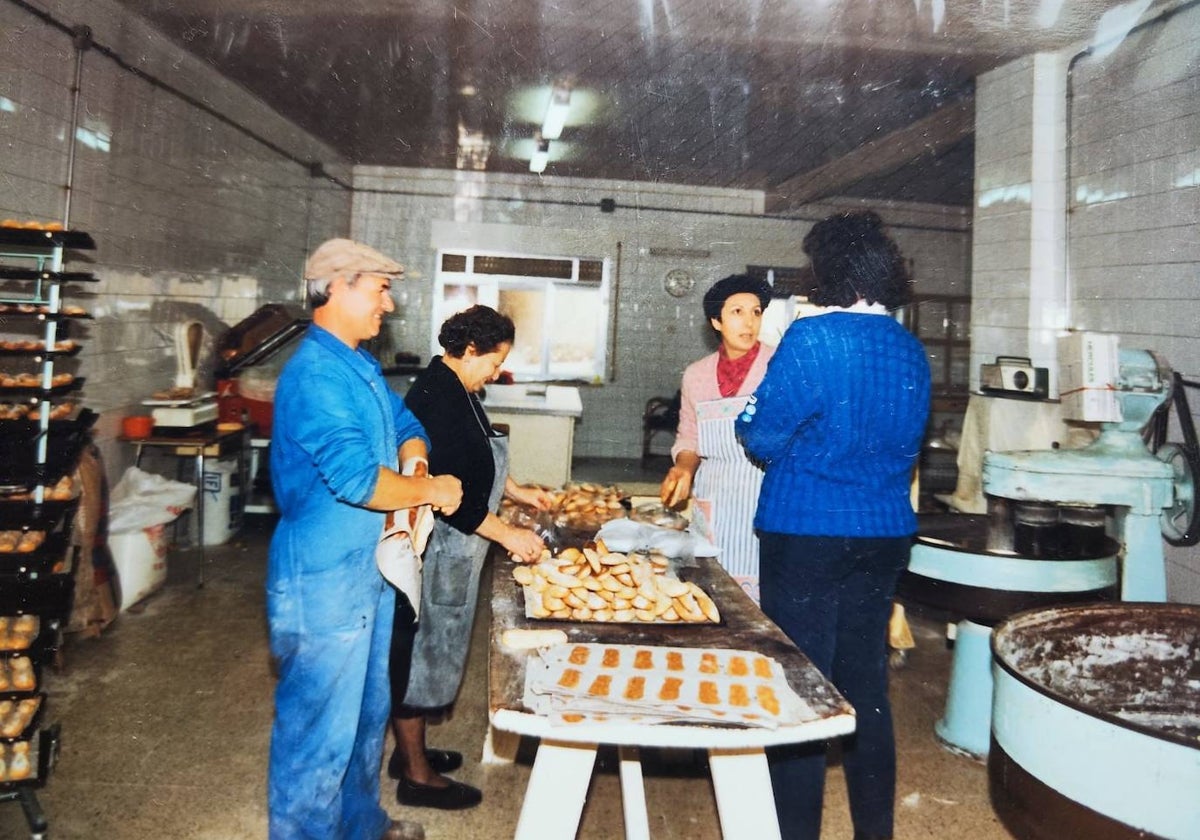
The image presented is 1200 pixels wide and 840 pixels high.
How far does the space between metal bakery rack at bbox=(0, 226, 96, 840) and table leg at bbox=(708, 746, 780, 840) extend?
7.39ft

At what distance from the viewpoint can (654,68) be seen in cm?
539

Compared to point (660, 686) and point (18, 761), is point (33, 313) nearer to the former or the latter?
point (18, 761)

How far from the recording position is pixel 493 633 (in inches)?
71.0

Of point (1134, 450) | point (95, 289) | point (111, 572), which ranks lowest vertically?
point (111, 572)

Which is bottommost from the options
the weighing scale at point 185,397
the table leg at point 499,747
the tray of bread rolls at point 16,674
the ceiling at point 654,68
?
the table leg at point 499,747

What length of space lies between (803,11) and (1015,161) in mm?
1703

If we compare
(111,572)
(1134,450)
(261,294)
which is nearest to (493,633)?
(1134,450)

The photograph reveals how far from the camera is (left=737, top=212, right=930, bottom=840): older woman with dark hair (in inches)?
82.4

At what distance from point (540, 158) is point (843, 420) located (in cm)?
757

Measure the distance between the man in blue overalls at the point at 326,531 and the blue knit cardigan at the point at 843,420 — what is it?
1.00m

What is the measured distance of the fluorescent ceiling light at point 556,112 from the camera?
607cm

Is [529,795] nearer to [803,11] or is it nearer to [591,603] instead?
[591,603]

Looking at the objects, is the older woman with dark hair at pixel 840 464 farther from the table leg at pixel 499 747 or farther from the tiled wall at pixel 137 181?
the tiled wall at pixel 137 181

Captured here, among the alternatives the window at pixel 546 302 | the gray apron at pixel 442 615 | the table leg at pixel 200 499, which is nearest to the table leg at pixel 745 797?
the gray apron at pixel 442 615
